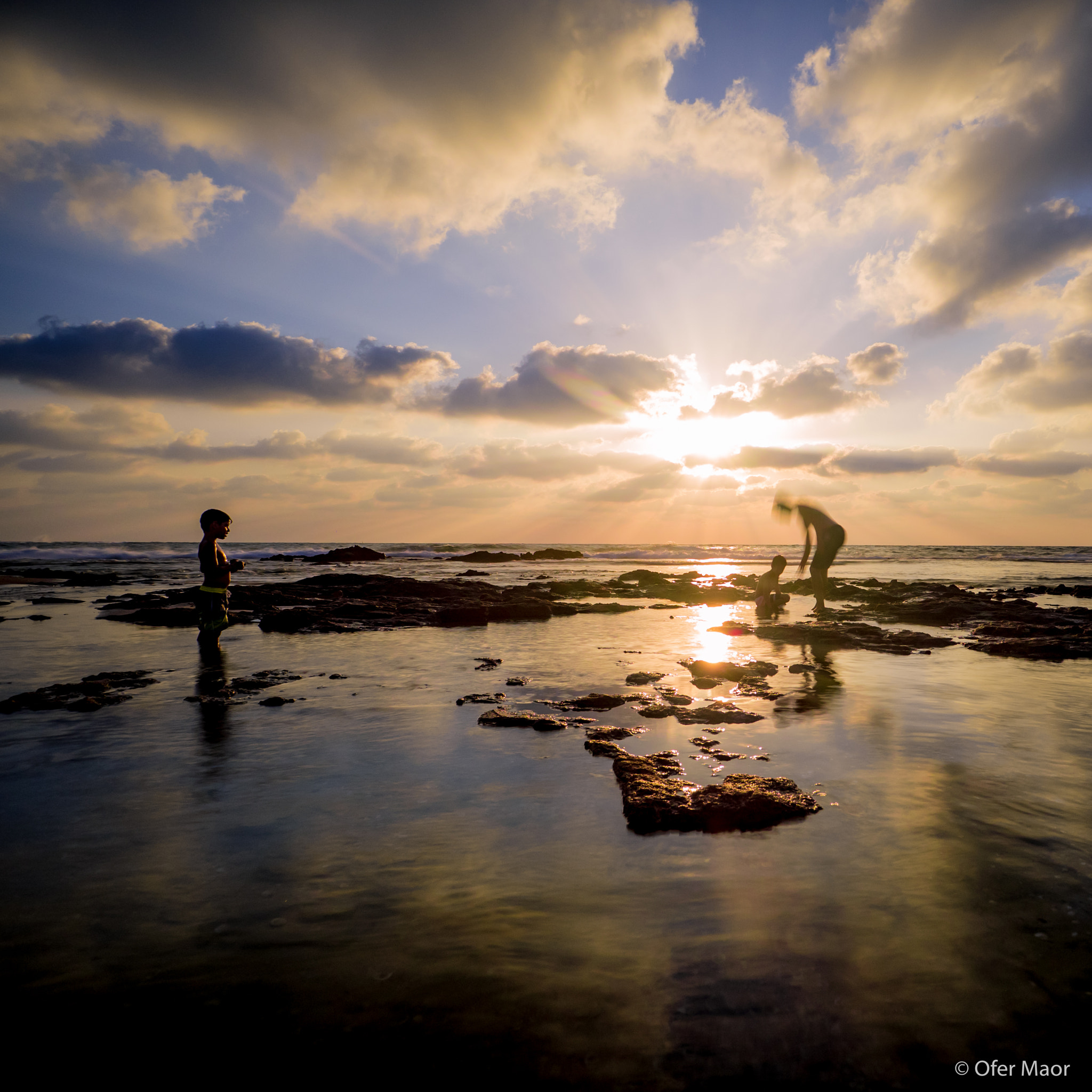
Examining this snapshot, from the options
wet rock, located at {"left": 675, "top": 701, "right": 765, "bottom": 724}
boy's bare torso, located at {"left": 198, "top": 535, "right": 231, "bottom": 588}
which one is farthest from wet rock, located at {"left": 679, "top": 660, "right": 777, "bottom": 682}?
boy's bare torso, located at {"left": 198, "top": 535, "right": 231, "bottom": 588}

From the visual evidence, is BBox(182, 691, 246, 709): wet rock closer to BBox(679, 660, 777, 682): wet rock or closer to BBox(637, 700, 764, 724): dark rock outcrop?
BBox(637, 700, 764, 724): dark rock outcrop

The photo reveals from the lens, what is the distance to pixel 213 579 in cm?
1015

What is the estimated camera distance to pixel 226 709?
663 cm

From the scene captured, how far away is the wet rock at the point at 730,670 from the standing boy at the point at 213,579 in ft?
26.3

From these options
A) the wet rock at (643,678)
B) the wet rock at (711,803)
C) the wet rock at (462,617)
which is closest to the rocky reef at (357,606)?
the wet rock at (462,617)

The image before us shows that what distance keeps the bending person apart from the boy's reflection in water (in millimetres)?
13009

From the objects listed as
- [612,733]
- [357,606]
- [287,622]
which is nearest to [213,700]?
[612,733]

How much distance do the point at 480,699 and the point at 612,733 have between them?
197 cm

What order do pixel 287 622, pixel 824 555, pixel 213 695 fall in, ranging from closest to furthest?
pixel 213 695
pixel 287 622
pixel 824 555

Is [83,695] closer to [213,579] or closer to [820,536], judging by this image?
[213,579]

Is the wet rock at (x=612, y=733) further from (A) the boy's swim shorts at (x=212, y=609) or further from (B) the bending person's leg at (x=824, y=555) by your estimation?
(B) the bending person's leg at (x=824, y=555)

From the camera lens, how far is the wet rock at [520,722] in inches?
234

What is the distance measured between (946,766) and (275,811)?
519 centimetres

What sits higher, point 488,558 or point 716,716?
point 488,558
